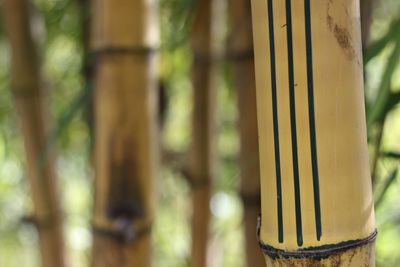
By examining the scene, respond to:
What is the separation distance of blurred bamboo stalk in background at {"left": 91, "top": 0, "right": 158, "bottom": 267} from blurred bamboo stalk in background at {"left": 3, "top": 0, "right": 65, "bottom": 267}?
236 millimetres

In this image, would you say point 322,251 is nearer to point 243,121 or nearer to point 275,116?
point 275,116

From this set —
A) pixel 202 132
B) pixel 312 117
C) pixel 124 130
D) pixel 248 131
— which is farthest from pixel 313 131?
pixel 202 132

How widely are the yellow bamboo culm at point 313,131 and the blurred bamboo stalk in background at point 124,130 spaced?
28 cm

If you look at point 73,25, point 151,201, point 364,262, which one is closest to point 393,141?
point 73,25

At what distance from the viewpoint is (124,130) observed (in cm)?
62

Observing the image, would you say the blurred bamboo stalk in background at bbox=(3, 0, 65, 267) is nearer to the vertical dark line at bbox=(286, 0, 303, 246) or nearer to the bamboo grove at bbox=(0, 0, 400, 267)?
the bamboo grove at bbox=(0, 0, 400, 267)

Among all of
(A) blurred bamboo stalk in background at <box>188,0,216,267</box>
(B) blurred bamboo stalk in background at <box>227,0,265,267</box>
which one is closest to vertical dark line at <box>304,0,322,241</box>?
(B) blurred bamboo stalk in background at <box>227,0,265,267</box>

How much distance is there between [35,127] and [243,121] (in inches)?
12.8

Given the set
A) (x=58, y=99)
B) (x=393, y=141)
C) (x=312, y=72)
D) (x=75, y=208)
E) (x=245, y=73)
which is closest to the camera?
(x=312, y=72)

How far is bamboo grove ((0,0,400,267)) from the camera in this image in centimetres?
34

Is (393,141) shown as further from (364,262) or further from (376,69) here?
(364,262)

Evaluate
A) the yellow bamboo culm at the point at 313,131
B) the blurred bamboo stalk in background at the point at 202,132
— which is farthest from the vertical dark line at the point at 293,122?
the blurred bamboo stalk in background at the point at 202,132

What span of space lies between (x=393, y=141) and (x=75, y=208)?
1.08 meters

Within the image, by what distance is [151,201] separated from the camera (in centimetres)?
66
